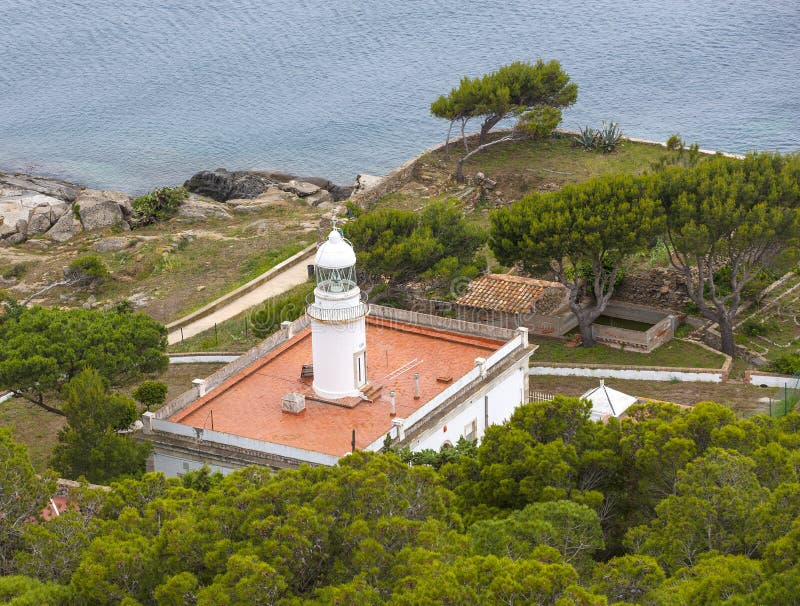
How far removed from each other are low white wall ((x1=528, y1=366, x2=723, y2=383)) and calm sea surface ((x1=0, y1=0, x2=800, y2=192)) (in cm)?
3594

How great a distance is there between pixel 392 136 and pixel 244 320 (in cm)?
3746

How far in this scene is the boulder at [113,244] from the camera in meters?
62.8

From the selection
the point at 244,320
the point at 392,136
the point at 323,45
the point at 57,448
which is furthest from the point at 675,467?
the point at 323,45

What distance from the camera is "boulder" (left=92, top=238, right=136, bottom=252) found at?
6284 centimetres

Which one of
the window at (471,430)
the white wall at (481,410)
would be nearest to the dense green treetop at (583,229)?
the white wall at (481,410)

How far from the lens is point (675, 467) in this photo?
89.6ft

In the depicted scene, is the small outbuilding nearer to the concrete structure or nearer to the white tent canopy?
the concrete structure

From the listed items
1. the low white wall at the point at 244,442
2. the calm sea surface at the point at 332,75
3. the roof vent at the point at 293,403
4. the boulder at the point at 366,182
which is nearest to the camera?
the low white wall at the point at 244,442

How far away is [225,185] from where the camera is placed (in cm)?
7369

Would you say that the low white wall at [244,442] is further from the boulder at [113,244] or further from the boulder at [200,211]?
the boulder at [200,211]

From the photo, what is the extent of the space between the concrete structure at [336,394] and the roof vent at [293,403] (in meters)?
0.03

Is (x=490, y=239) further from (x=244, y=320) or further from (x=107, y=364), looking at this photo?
(x=107, y=364)

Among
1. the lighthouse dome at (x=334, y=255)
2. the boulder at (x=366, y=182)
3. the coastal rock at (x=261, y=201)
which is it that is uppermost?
the lighthouse dome at (x=334, y=255)

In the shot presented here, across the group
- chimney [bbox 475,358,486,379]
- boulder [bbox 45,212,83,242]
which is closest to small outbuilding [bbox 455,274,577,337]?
chimney [bbox 475,358,486,379]
